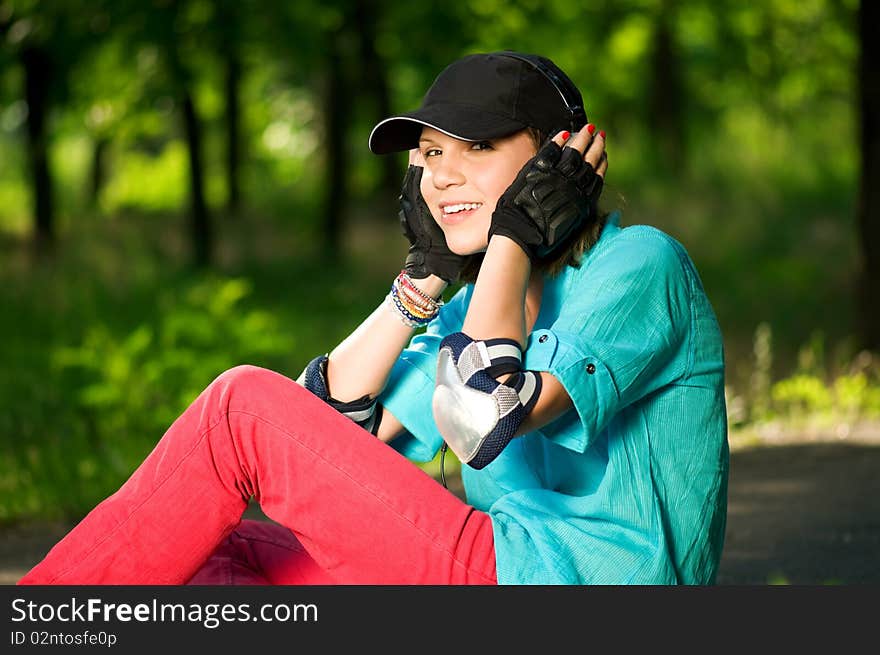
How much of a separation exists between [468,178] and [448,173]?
0.06 metres

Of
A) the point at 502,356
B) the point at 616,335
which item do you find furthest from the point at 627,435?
the point at 502,356

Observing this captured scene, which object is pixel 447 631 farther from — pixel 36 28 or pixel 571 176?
pixel 36 28

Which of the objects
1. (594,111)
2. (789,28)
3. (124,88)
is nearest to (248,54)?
(124,88)

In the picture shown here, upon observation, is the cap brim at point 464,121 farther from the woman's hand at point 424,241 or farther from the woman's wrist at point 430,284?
the woman's wrist at point 430,284

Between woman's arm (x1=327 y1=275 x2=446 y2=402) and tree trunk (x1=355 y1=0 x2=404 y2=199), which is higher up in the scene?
tree trunk (x1=355 y1=0 x2=404 y2=199)

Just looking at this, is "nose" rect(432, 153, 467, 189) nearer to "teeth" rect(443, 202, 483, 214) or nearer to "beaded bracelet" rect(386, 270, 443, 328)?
"teeth" rect(443, 202, 483, 214)

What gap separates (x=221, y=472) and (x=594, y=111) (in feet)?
67.4

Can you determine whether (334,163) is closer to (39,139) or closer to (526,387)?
(39,139)

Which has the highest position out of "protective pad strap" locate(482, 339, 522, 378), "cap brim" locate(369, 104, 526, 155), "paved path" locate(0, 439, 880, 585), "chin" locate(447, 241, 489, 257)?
"cap brim" locate(369, 104, 526, 155)

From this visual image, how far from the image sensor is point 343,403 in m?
3.21

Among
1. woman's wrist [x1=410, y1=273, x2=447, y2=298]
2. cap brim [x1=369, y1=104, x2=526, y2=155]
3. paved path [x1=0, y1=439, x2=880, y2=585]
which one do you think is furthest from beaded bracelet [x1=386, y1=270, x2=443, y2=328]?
paved path [x1=0, y1=439, x2=880, y2=585]

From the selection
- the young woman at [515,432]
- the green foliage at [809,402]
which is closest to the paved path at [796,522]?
the green foliage at [809,402]

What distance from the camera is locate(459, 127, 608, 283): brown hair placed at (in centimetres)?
287

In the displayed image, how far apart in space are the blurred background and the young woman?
360 centimetres
